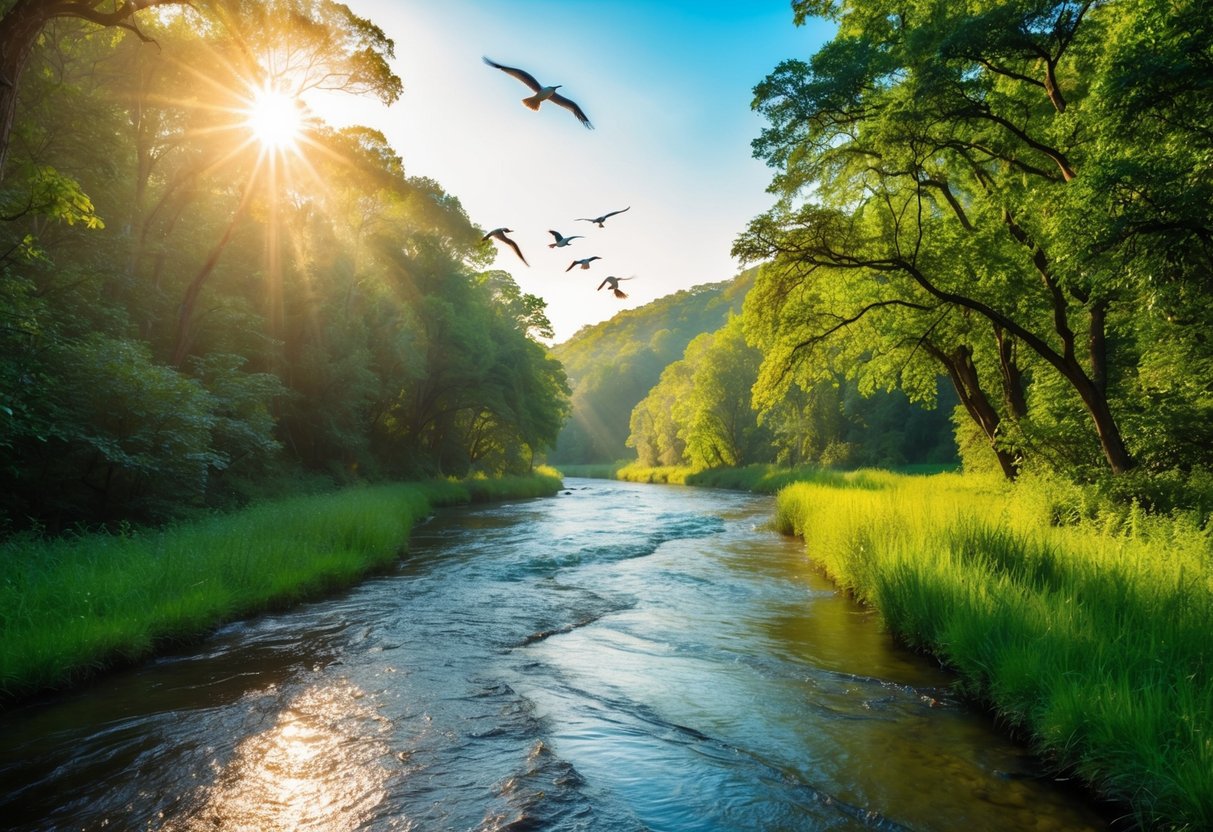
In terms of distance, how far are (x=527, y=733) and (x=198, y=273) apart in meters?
17.2

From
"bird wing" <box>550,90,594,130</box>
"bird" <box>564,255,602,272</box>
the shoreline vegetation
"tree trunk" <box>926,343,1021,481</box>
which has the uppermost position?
"bird wing" <box>550,90,594,130</box>

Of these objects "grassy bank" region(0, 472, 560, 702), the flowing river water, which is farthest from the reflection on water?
"grassy bank" region(0, 472, 560, 702)

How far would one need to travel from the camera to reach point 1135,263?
8875mm

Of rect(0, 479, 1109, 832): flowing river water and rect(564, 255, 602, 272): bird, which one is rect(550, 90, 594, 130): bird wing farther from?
rect(0, 479, 1109, 832): flowing river water

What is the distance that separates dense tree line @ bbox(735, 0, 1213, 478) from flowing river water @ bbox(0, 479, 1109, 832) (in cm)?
732

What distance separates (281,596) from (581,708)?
6.44 meters

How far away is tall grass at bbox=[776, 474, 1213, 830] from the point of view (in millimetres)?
4179

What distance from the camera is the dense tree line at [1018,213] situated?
345 inches

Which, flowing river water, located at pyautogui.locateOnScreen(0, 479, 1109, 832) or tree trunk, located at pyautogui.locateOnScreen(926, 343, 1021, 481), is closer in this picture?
flowing river water, located at pyautogui.locateOnScreen(0, 479, 1109, 832)

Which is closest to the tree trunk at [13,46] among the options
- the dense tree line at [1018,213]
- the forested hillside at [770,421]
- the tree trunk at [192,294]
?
the tree trunk at [192,294]

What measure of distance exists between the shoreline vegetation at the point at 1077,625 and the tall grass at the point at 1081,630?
0.01 meters

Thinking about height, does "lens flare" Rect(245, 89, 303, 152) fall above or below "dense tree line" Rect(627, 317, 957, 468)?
above

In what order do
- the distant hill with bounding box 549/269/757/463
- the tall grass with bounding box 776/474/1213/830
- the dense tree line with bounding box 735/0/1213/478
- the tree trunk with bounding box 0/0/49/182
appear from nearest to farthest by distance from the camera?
the tall grass with bounding box 776/474/1213/830
the tree trunk with bounding box 0/0/49/182
the dense tree line with bounding box 735/0/1213/478
the distant hill with bounding box 549/269/757/463

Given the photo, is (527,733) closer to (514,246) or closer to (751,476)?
(514,246)
